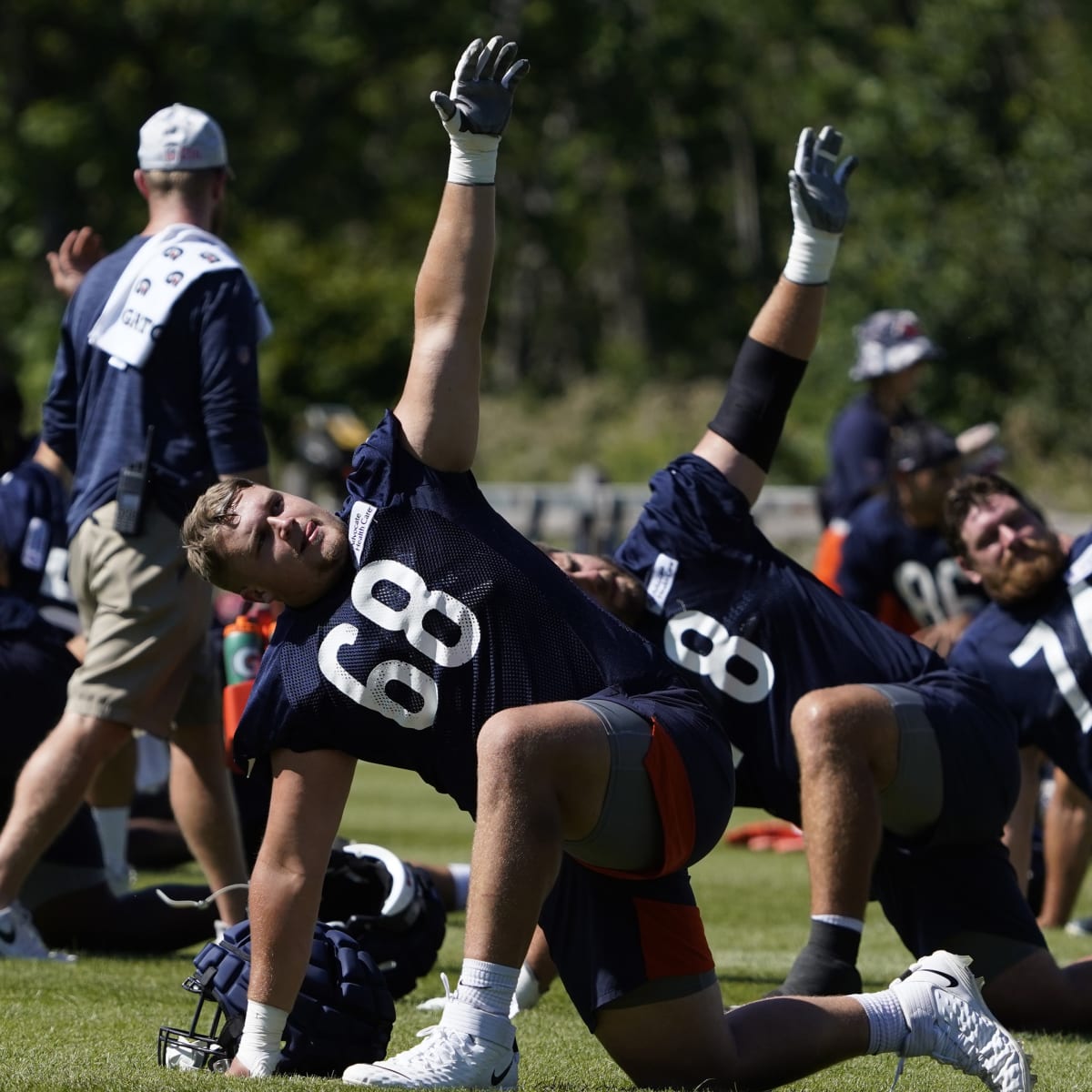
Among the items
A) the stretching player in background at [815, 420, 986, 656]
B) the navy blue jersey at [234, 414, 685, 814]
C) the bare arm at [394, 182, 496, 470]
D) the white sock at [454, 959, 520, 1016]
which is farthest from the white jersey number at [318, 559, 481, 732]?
the stretching player in background at [815, 420, 986, 656]

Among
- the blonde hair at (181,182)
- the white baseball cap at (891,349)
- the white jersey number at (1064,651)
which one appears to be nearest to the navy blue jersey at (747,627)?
the white jersey number at (1064,651)

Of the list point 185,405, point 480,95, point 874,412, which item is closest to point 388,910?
point 185,405

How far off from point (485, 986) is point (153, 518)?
2552 millimetres

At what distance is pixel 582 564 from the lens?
4945 millimetres

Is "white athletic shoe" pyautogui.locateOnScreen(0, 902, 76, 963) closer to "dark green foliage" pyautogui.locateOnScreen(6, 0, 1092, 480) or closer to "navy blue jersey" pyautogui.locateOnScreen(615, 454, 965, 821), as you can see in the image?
"navy blue jersey" pyautogui.locateOnScreen(615, 454, 965, 821)

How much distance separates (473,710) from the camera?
372 centimetres

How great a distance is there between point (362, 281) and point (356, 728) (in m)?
27.0

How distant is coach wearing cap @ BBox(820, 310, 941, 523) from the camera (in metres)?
9.68

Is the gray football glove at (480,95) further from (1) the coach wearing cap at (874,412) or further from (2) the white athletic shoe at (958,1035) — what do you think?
(1) the coach wearing cap at (874,412)

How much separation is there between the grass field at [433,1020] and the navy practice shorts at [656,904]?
0.28 metres

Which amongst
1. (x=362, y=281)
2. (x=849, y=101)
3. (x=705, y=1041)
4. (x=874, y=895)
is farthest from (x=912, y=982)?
(x=849, y=101)

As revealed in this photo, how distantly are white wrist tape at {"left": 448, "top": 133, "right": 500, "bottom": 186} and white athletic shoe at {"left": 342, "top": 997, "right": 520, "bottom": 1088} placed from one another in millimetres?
1523

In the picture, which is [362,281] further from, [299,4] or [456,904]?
[456,904]

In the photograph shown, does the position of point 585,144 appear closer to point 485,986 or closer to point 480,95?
point 480,95
